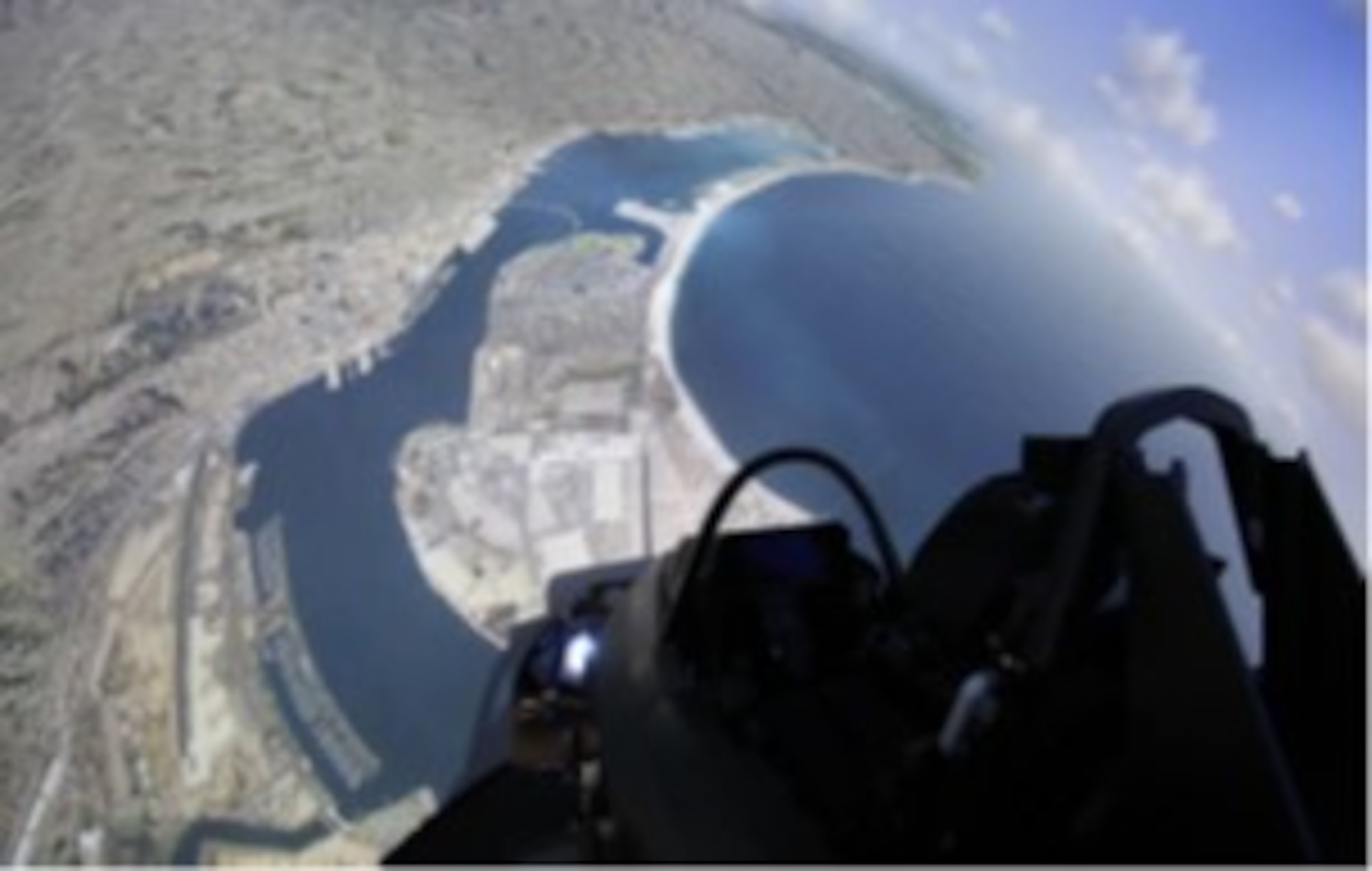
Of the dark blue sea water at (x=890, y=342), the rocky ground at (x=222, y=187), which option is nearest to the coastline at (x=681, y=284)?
the dark blue sea water at (x=890, y=342)

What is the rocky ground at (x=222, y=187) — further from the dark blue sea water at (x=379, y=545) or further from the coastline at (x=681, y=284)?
the coastline at (x=681, y=284)

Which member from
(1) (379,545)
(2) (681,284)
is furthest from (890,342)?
(1) (379,545)

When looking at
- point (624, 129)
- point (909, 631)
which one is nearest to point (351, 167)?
point (624, 129)

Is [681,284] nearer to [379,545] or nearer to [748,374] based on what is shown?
[748,374]

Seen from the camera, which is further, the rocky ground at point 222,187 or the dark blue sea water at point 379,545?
the rocky ground at point 222,187

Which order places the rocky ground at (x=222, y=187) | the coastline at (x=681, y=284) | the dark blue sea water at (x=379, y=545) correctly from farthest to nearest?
the coastline at (x=681, y=284)
the rocky ground at (x=222, y=187)
the dark blue sea water at (x=379, y=545)

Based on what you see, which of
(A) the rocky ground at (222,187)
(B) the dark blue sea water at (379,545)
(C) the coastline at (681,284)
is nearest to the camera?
(B) the dark blue sea water at (379,545)

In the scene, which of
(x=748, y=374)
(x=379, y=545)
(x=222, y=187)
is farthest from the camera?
(x=222, y=187)

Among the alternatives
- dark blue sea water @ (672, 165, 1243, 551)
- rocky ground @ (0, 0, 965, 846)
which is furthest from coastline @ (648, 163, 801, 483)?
rocky ground @ (0, 0, 965, 846)
